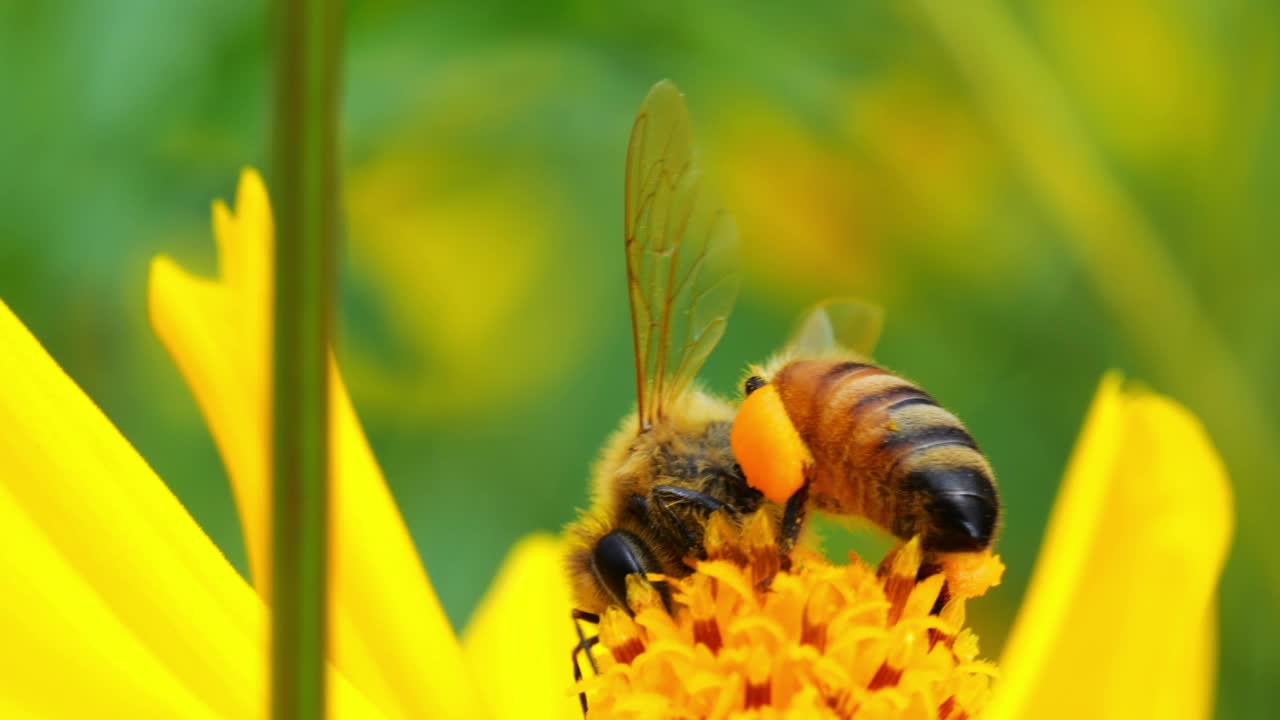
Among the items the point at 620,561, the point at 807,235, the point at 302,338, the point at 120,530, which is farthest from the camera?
the point at 807,235

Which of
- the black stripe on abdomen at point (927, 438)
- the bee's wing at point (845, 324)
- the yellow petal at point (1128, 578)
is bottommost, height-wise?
the yellow petal at point (1128, 578)

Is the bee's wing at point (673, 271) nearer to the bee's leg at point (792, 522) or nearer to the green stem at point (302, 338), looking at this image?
the bee's leg at point (792, 522)

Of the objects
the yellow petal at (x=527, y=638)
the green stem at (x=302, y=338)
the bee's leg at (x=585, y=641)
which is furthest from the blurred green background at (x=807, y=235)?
the green stem at (x=302, y=338)

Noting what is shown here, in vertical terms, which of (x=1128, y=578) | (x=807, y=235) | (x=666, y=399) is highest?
(x=807, y=235)

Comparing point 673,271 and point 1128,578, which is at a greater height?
point 673,271

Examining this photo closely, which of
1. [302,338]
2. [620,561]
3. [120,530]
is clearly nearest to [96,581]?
[120,530]

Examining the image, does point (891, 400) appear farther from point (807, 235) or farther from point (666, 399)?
point (807, 235)

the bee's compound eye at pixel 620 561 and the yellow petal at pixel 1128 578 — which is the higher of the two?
the bee's compound eye at pixel 620 561

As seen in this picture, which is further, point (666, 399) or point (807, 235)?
point (807, 235)
